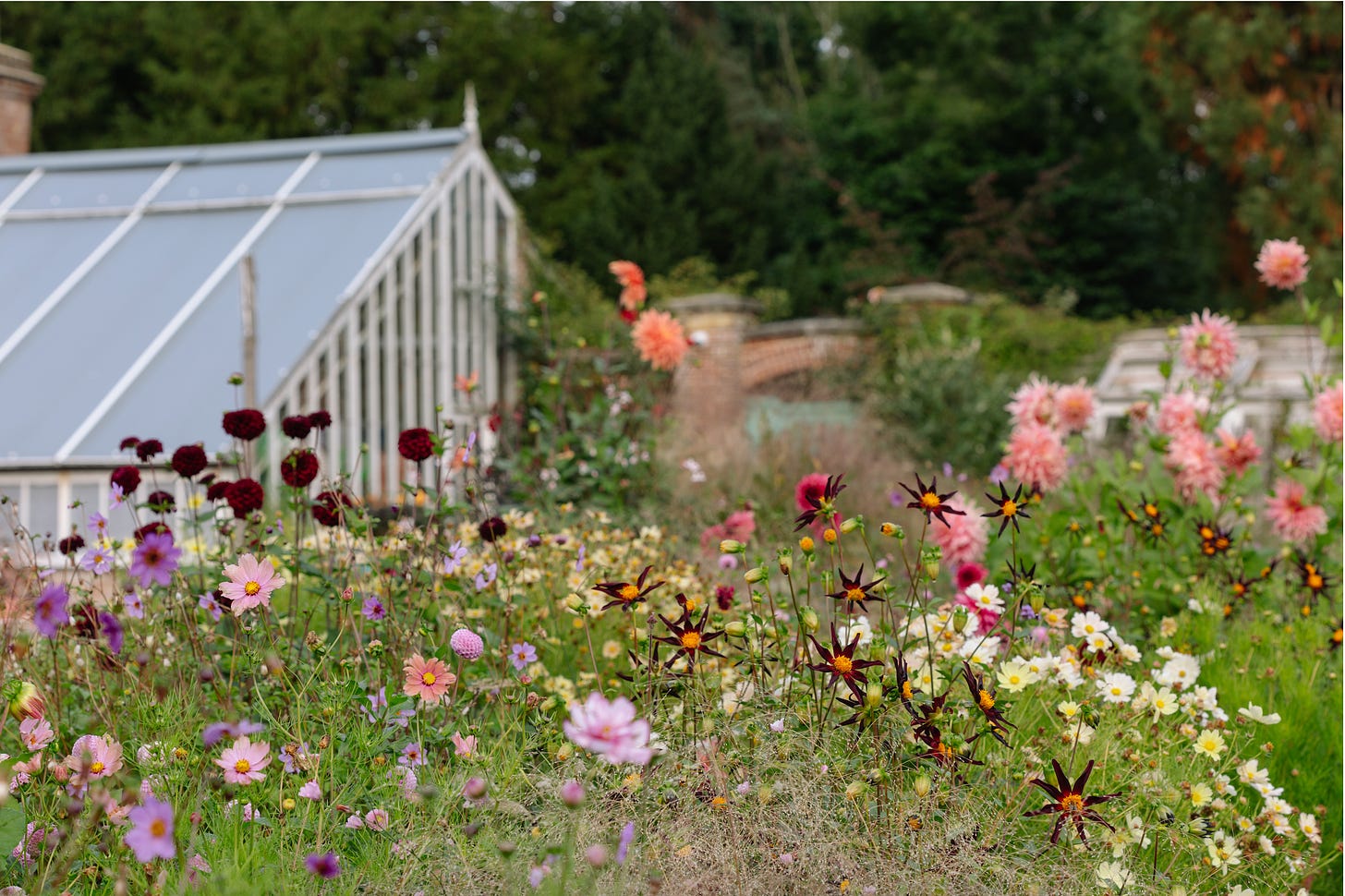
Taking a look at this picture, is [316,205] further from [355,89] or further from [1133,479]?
[355,89]

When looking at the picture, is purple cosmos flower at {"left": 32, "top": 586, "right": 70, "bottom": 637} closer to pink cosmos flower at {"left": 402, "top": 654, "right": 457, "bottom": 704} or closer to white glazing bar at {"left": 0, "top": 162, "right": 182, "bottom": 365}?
pink cosmos flower at {"left": 402, "top": 654, "right": 457, "bottom": 704}

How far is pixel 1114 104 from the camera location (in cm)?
1942

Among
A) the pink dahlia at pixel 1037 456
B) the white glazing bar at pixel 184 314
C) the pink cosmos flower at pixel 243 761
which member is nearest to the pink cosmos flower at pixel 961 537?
the pink dahlia at pixel 1037 456

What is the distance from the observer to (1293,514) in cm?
321

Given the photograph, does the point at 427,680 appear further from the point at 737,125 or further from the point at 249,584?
the point at 737,125

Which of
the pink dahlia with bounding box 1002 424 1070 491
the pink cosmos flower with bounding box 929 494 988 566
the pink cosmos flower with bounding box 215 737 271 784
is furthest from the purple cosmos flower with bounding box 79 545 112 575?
the pink dahlia with bounding box 1002 424 1070 491

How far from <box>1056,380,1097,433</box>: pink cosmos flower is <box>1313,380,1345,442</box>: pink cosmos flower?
593 millimetres

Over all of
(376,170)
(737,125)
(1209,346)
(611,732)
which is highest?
(737,125)

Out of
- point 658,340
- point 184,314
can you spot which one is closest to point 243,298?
point 184,314

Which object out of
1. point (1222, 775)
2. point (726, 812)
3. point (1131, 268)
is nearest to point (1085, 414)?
point (1222, 775)

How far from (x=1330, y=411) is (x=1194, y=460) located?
1.33 ft

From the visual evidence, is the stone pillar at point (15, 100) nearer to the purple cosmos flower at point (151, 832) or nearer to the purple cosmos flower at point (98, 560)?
the purple cosmos flower at point (98, 560)

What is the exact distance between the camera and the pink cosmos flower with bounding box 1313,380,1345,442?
318cm

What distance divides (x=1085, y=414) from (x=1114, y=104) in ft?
59.2
